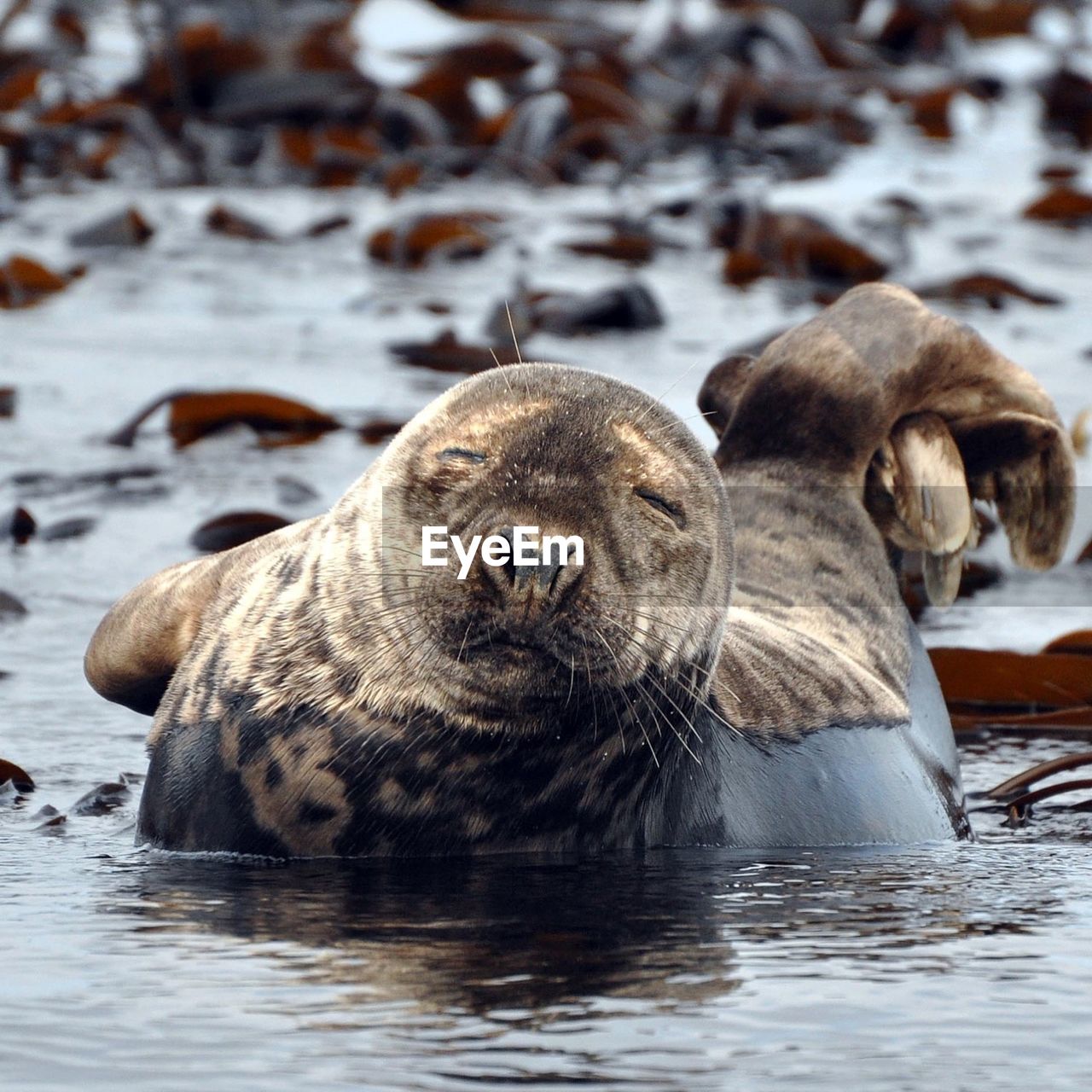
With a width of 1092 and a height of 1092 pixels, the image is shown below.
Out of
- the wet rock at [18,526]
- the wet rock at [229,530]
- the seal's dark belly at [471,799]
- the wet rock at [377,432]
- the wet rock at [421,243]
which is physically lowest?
the seal's dark belly at [471,799]

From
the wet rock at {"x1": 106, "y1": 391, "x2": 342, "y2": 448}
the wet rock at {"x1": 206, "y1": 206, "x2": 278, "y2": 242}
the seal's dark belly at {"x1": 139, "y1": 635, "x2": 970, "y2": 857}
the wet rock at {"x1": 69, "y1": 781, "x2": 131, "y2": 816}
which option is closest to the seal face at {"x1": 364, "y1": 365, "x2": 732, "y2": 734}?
the seal's dark belly at {"x1": 139, "y1": 635, "x2": 970, "y2": 857}

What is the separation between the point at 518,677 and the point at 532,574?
0.20 meters

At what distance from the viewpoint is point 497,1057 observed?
247 centimetres

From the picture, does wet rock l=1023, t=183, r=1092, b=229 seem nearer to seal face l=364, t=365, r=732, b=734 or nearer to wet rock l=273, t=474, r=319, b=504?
wet rock l=273, t=474, r=319, b=504

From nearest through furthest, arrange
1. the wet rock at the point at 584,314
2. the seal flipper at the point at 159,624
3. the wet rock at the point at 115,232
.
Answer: the seal flipper at the point at 159,624 < the wet rock at the point at 584,314 < the wet rock at the point at 115,232

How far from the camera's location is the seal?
3137 mm

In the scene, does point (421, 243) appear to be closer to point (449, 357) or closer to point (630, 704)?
point (449, 357)

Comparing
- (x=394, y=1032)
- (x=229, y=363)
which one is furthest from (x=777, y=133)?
(x=394, y=1032)

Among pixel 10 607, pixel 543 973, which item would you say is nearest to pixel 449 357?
pixel 10 607

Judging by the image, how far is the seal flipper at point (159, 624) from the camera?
3854 millimetres

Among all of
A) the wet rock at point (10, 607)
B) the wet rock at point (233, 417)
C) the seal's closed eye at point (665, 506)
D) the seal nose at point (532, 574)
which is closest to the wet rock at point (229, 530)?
the wet rock at point (10, 607)

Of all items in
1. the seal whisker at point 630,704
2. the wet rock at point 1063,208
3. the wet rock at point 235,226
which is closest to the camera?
the seal whisker at point 630,704

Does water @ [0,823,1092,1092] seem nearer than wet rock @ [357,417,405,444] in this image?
Yes

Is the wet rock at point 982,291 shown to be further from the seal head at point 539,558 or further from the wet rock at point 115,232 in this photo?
the seal head at point 539,558
